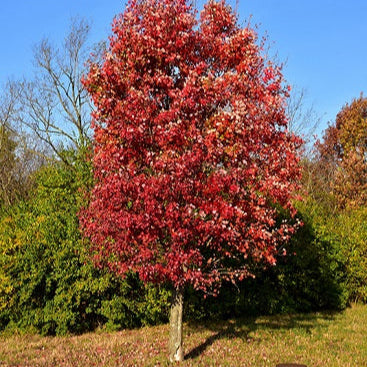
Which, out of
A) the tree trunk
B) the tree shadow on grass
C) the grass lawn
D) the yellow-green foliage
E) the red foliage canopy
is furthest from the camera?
the yellow-green foliage

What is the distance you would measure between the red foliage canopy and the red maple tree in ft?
0.07

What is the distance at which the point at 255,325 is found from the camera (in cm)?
1177

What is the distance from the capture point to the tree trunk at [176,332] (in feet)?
27.5

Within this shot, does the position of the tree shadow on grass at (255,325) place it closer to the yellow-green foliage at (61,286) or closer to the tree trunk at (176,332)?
the tree trunk at (176,332)

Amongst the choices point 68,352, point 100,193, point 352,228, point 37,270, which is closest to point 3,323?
point 37,270

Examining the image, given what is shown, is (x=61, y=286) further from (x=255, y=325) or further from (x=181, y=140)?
(x=181, y=140)

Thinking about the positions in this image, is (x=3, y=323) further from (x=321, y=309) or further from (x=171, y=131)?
(x=321, y=309)

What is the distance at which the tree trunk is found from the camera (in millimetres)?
8375

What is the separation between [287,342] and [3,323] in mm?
7816

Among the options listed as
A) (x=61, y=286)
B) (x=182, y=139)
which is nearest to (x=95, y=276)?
(x=61, y=286)

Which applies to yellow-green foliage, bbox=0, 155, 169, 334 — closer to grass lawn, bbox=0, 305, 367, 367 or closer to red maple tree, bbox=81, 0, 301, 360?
grass lawn, bbox=0, 305, 367, 367

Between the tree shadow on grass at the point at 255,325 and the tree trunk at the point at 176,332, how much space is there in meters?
0.97

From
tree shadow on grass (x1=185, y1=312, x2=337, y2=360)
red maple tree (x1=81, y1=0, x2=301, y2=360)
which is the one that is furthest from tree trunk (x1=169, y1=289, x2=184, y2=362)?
tree shadow on grass (x1=185, y1=312, x2=337, y2=360)

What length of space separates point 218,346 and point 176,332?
1.44 meters
